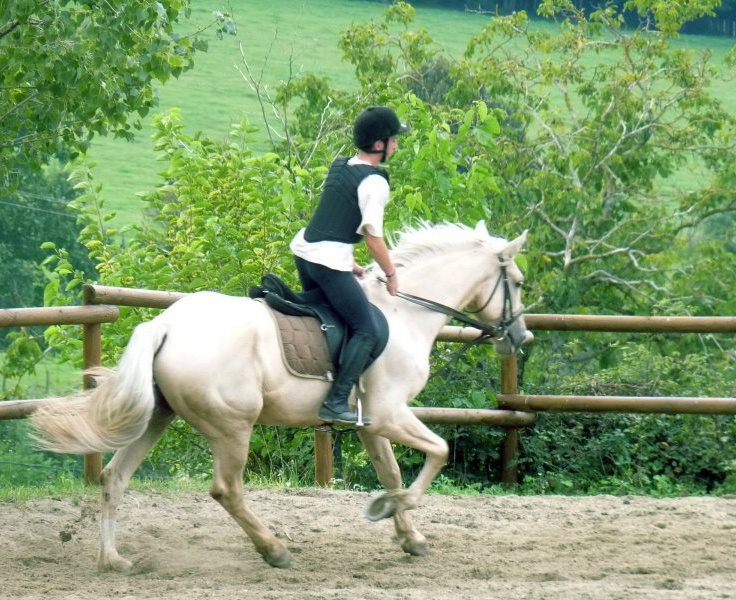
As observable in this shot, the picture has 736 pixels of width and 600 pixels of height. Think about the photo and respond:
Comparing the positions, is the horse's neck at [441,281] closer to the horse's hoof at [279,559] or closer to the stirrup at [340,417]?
the stirrup at [340,417]

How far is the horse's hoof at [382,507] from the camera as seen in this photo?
6.20 m

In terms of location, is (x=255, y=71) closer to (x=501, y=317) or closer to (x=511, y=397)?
(x=511, y=397)

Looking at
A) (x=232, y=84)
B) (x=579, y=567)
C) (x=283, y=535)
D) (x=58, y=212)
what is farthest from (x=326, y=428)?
(x=232, y=84)

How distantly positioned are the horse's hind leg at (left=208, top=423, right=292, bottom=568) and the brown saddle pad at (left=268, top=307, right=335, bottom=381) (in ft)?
1.30

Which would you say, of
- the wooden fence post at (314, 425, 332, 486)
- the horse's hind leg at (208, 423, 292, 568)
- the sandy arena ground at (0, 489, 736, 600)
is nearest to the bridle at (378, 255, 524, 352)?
the sandy arena ground at (0, 489, 736, 600)

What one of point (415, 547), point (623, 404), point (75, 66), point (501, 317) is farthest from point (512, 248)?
point (75, 66)

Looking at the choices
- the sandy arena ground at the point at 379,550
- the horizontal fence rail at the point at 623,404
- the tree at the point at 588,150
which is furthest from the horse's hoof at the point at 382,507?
the tree at the point at 588,150

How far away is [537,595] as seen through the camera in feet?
17.3

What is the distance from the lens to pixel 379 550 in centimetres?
659

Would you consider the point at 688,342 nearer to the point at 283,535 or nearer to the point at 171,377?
the point at 283,535

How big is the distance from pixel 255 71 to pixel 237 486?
32.1 m

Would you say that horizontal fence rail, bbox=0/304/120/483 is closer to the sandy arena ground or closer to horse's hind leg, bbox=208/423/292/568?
the sandy arena ground

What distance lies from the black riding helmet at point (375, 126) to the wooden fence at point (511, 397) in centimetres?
232

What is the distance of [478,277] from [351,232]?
1.00 meters
